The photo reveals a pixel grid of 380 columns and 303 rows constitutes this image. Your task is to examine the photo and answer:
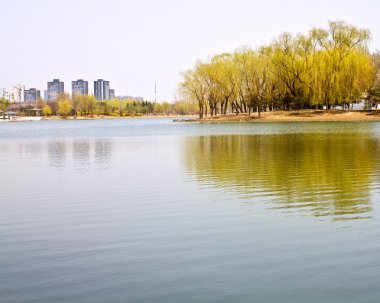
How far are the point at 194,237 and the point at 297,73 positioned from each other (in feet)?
191

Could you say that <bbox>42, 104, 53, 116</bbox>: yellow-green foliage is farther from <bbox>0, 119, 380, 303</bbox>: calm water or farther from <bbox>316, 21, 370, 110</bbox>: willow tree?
<bbox>0, 119, 380, 303</bbox>: calm water

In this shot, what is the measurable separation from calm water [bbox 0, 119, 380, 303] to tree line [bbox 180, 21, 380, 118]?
47003 millimetres

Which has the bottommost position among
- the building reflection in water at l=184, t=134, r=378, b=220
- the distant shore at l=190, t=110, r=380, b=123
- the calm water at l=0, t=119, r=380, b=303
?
the calm water at l=0, t=119, r=380, b=303

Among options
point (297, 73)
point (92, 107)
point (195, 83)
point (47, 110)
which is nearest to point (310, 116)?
point (297, 73)

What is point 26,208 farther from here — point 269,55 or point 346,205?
point 269,55

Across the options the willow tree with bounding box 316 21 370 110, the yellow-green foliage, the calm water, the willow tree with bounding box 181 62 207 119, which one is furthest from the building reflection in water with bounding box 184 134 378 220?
the yellow-green foliage

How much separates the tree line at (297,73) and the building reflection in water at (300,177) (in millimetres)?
39109

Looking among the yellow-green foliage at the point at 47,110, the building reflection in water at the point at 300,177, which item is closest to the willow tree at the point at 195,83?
the building reflection in water at the point at 300,177

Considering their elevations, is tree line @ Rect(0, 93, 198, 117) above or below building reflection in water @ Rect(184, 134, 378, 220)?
above

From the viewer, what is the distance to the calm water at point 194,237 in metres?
5.59

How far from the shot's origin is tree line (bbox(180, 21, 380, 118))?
60.0m

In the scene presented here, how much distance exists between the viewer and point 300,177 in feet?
45.6

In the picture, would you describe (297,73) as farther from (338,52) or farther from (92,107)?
(92,107)

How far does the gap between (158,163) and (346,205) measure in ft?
33.0
